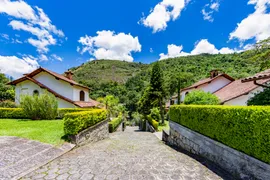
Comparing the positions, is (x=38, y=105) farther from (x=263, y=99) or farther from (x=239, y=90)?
(x=239, y=90)

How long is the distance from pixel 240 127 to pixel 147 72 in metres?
65.0

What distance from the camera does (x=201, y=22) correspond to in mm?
18703

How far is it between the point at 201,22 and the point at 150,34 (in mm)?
11306

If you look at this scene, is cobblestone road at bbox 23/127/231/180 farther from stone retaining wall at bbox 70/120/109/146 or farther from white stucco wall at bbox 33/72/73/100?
white stucco wall at bbox 33/72/73/100

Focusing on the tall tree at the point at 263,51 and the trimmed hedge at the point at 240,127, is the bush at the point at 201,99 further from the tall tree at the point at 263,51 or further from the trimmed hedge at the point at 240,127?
the trimmed hedge at the point at 240,127

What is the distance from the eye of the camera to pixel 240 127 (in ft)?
13.8

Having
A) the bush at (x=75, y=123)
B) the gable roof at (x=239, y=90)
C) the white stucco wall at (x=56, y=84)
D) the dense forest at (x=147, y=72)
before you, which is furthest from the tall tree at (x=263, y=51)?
the white stucco wall at (x=56, y=84)

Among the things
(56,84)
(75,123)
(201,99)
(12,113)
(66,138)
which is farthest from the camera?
(56,84)

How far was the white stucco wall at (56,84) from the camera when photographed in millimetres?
22739

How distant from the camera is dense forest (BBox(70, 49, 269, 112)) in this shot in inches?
1483

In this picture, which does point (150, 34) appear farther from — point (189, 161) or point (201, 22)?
point (189, 161)

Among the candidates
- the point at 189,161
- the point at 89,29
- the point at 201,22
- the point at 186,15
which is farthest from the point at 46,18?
the point at 189,161

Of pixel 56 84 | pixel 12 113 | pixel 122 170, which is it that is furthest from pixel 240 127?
pixel 56 84

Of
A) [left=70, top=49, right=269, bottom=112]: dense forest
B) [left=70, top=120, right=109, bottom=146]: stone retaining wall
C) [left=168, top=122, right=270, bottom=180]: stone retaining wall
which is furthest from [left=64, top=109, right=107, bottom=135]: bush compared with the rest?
[left=70, top=49, right=269, bottom=112]: dense forest
